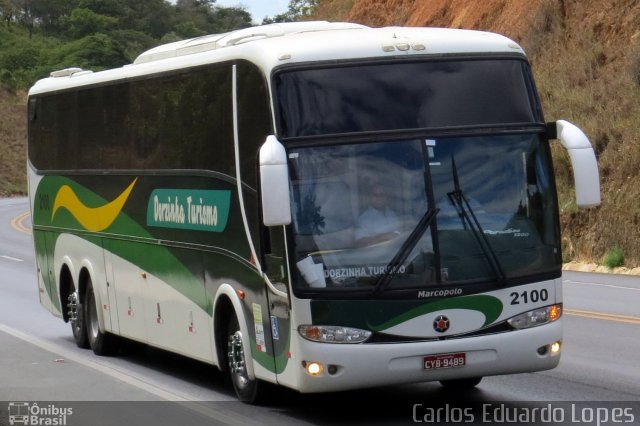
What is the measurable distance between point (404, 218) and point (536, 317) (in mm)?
1308

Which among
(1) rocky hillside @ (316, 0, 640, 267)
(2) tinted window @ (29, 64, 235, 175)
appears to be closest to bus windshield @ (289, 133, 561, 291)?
(2) tinted window @ (29, 64, 235, 175)

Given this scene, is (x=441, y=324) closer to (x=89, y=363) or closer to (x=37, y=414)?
(x=37, y=414)

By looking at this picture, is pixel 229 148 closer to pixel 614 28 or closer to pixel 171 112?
pixel 171 112

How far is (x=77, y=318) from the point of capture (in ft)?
54.9

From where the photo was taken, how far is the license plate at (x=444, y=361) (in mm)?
9914

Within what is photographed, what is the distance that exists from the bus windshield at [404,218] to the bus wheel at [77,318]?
23.5 feet

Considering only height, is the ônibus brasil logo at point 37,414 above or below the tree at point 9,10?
below

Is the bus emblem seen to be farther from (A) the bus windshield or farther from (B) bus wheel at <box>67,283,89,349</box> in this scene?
(B) bus wheel at <box>67,283,89,349</box>

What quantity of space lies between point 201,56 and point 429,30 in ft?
8.25

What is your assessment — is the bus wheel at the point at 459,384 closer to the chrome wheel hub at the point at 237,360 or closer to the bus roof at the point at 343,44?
the chrome wheel hub at the point at 237,360

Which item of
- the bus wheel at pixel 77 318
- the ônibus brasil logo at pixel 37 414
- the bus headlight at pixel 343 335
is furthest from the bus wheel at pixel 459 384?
the bus wheel at pixel 77 318

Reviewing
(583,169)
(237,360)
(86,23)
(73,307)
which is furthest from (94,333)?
(86,23)

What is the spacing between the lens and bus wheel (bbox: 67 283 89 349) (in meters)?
16.5

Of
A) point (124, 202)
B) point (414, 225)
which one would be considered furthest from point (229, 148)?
point (124, 202)
